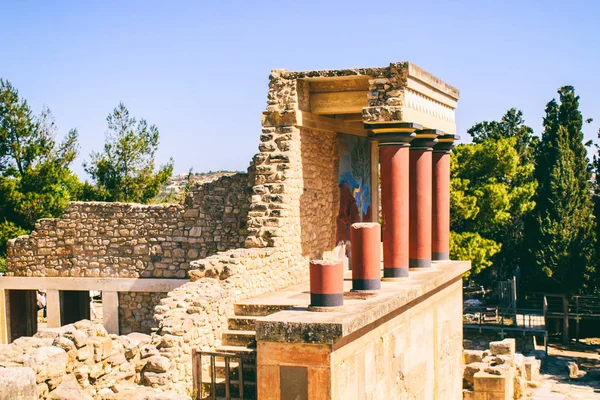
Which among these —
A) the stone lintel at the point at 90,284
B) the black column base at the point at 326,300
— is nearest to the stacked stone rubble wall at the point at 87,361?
the black column base at the point at 326,300

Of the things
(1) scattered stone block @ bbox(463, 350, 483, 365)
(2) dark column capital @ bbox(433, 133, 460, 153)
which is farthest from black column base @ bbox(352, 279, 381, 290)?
(1) scattered stone block @ bbox(463, 350, 483, 365)

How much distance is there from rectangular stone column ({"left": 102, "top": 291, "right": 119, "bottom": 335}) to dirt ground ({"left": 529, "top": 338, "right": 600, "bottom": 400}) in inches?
412

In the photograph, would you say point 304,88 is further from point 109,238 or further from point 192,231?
point 109,238

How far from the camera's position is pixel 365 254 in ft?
33.9

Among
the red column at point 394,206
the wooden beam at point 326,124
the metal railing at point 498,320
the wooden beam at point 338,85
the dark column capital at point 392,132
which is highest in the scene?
the wooden beam at point 338,85

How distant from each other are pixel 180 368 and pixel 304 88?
6088mm

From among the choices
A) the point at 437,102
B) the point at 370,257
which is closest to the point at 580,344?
the point at 437,102

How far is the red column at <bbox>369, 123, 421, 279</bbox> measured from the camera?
12695 millimetres

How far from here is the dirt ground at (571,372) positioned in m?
21.0

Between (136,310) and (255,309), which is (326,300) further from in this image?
(136,310)

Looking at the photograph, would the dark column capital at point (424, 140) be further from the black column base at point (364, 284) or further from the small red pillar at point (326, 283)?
the small red pillar at point (326, 283)

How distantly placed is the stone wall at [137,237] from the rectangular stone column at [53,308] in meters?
0.45

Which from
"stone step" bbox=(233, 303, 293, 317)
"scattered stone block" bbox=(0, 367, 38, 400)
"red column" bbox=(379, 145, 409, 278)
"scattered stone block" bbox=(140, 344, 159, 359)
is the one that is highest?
"red column" bbox=(379, 145, 409, 278)

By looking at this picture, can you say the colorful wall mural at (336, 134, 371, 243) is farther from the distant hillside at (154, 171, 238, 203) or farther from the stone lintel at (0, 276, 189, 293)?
the stone lintel at (0, 276, 189, 293)
